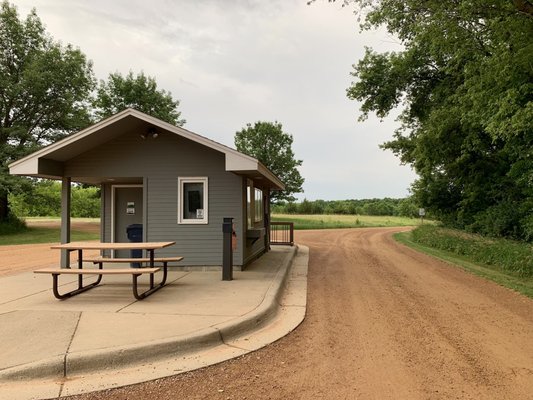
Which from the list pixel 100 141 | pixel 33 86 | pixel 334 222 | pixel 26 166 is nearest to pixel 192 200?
pixel 100 141

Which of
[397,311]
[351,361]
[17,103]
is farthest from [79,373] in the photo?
[17,103]

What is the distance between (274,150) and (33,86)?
2550cm

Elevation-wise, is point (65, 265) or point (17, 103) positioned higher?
point (17, 103)

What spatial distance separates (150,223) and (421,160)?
1377cm

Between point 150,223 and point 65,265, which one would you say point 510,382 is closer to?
point 150,223

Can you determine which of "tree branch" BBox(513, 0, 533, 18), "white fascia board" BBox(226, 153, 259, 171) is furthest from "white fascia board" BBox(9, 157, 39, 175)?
"tree branch" BBox(513, 0, 533, 18)

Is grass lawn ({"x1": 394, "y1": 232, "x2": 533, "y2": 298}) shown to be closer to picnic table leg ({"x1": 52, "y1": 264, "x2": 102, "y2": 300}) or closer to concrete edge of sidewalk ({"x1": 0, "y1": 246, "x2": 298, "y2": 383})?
concrete edge of sidewalk ({"x1": 0, "y1": 246, "x2": 298, "y2": 383})

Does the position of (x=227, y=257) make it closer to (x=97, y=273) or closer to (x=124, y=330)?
(x=97, y=273)

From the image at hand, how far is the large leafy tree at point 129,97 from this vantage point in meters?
34.4

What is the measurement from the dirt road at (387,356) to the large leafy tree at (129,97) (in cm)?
3115

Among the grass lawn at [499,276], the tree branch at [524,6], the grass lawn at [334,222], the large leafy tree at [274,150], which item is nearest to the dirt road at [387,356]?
the grass lawn at [499,276]

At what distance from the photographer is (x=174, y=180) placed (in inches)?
372

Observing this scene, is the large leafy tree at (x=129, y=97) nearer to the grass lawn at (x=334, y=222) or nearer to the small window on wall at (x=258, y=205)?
the grass lawn at (x=334, y=222)

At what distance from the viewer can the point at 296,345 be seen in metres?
4.64
